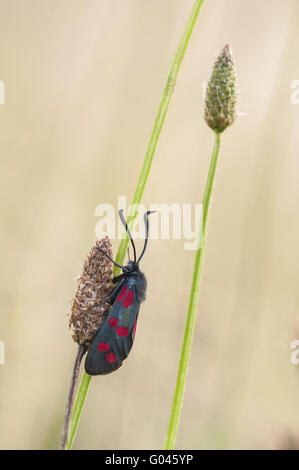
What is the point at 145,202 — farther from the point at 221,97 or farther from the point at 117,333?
the point at 221,97

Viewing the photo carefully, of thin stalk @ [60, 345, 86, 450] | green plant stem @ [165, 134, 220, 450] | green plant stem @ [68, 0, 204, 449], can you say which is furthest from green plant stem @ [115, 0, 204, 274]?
thin stalk @ [60, 345, 86, 450]

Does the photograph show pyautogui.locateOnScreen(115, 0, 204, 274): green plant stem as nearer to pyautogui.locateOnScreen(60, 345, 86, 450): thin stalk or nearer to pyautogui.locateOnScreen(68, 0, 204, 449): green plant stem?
pyautogui.locateOnScreen(68, 0, 204, 449): green plant stem

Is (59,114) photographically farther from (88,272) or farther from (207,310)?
(88,272)

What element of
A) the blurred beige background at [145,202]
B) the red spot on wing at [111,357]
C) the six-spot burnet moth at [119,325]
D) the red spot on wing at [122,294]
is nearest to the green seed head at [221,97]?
the six-spot burnet moth at [119,325]

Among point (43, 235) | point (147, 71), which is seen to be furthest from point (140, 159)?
point (43, 235)

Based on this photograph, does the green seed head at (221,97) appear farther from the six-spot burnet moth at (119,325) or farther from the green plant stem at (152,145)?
the six-spot burnet moth at (119,325)

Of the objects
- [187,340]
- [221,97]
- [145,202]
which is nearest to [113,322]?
[187,340]
